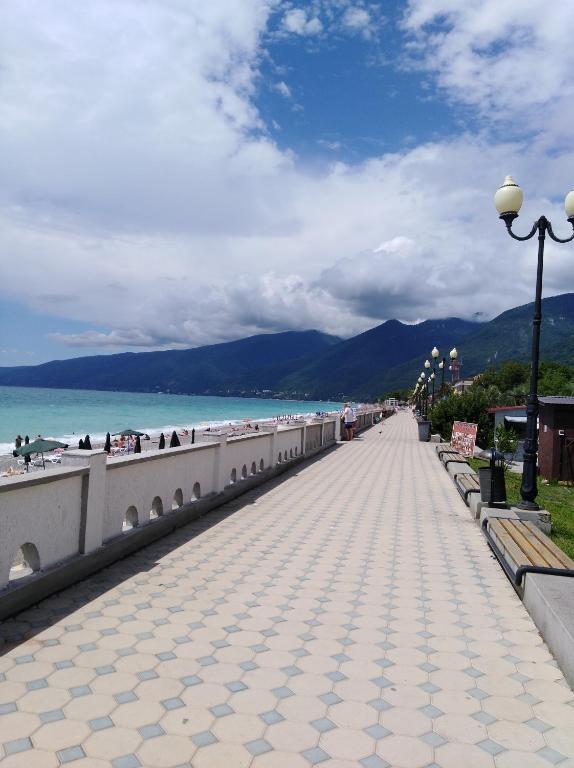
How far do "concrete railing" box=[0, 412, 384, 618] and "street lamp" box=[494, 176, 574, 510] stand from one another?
4.69m

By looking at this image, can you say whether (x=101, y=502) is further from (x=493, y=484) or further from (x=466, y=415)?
(x=466, y=415)

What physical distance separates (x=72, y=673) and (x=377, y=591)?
2927mm

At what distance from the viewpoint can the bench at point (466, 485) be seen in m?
10.0

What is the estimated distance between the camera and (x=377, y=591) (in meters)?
5.42

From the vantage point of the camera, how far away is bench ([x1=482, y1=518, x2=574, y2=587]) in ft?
16.6

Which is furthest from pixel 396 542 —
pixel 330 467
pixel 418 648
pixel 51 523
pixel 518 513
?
pixel 330 467

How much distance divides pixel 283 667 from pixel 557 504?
9.73 meters

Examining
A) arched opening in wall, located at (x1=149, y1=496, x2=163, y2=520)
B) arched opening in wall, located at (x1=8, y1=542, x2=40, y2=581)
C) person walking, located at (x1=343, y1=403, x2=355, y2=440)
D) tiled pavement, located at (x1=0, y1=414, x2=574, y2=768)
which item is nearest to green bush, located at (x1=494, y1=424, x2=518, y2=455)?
person walking, located at (x1=343, y1=403, x2=355, y2=440)

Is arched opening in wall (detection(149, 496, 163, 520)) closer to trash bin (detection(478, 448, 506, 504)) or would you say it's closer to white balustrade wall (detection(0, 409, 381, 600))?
white balustrade wall (detection(0, 409, 381, 600))

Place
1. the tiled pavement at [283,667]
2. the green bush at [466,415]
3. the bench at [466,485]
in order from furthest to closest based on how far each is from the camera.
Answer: the green bush at [466,415] → the bench at [466,485] → the tiled pavement at [283,667]

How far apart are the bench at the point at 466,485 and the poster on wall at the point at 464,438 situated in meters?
6.77

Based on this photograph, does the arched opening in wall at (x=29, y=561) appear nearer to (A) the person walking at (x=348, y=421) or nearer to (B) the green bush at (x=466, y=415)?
(A) the person walking at (x=348, y=421)

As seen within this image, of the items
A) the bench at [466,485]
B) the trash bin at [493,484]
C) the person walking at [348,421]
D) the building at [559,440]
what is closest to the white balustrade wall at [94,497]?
the trash bin at [493,484]

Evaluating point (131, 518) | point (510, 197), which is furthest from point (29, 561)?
point (510, 197)
